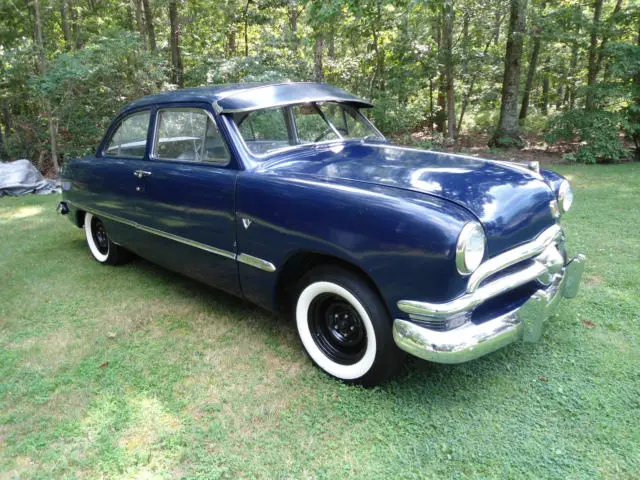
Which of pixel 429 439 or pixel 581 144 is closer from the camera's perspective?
pixel 429 439

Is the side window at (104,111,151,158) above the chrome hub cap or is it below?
above

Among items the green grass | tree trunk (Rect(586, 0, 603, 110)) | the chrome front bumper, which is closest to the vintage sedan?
the chrome front bumper

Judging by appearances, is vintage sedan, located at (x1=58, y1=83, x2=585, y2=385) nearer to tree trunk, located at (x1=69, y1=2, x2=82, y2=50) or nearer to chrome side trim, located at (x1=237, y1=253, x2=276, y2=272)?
chrome side trim, located at (x1=237, y1=253, x2=276, y2=272)

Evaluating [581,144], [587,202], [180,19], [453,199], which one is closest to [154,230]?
[453,199]

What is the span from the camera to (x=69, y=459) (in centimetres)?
219

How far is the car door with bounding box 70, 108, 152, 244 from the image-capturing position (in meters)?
3.85

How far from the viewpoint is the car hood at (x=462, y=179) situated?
237cm

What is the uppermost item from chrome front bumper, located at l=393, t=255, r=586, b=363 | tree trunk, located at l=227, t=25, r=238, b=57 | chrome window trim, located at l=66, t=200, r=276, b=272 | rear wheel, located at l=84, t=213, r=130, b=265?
tree trunk, located at l=227, t=25, r=238, b=57

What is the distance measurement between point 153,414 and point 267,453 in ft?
2.34

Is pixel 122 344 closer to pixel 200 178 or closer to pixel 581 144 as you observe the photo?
pixel 200 178

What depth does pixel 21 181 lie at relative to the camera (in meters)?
8.46

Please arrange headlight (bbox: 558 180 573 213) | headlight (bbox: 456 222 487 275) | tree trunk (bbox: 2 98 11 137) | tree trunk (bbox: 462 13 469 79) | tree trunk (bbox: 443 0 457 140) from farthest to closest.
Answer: tree trunk (bbox: 2 98 11 137)
tree trunk (bbox: 462 13 469 79)
tree trunk (bbox: 443 0 457 140)
headlight (bbox: 558 180 573 213)
headlight (bbox: 456 222 487 275)

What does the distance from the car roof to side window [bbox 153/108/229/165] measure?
0.11m

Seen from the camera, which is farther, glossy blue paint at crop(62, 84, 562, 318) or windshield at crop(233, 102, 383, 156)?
windshield at crop(233, 102, 383, 156)
